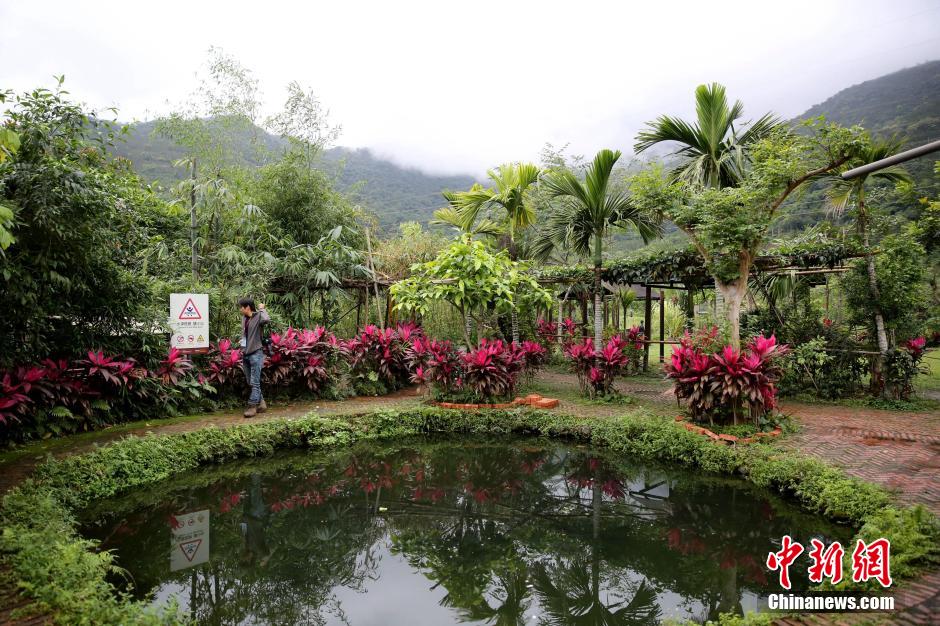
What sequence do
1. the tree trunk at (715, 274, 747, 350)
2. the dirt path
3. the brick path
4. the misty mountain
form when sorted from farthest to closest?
the misty mountain → the tree trunk at (715, 274, 747, 350) → the dirt path → the brick path

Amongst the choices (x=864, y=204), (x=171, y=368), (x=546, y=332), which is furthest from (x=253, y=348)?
(x=864, y=204)

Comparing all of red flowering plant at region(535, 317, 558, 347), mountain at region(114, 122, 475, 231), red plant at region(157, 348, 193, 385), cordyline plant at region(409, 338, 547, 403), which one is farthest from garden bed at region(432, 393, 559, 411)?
mountain at region(114, 122, 475, 231)

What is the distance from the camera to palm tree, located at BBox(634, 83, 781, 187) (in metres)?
7.57

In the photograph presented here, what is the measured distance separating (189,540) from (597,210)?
6.72 meters

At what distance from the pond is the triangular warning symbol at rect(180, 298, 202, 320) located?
2.36 m

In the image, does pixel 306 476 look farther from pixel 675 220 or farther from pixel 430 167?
pixel 430 167

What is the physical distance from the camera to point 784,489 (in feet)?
15.1

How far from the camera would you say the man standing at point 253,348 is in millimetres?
6886

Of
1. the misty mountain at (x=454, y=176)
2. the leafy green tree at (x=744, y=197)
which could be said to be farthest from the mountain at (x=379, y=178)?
the leafy green tree at (x=744, y=197)

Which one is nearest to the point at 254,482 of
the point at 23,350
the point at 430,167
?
the point at 23,350

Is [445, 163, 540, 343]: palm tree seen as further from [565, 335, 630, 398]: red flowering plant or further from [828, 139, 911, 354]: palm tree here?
[828, 139, 911, 354]: palm tree

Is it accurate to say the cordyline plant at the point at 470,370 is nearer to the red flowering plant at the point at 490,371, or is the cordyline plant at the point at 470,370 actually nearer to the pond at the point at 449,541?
the red flowering plant at the point at 490,371

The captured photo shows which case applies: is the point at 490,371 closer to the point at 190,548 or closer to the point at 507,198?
A: the point at 507,198

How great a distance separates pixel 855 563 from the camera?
9.23 feet
